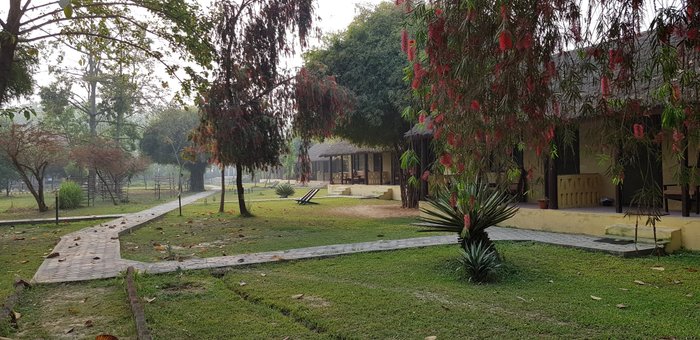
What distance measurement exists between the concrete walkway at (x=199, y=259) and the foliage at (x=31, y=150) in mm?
11421

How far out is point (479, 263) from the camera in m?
6.43

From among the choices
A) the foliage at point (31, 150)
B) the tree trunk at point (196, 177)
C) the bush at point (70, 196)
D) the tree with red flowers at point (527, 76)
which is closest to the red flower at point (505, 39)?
the tree with red flowers at point (527, 76)

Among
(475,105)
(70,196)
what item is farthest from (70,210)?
(475,105)

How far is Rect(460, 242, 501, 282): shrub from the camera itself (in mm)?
6445

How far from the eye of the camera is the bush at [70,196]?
2286cm

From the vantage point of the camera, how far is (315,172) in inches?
2094

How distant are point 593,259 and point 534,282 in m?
2.12

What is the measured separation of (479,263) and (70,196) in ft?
72.2

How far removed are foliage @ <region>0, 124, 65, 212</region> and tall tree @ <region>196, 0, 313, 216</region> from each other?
9.46 meters

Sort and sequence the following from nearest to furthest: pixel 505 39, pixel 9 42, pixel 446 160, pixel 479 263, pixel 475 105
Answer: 1. pixel 505 39
2. pixel 475 105
3. pixel 446 160
4. pixel 479 263
5. pixel 9 42

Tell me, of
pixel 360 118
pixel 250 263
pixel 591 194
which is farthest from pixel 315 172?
pixel 250 263

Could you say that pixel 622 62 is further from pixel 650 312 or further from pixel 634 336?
pixel 650 312

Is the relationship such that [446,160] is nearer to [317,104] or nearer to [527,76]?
[527,76]

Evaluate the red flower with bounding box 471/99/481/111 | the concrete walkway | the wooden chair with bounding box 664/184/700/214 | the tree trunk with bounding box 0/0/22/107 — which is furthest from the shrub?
the tree trunk with bounding box 0/0/22/107
